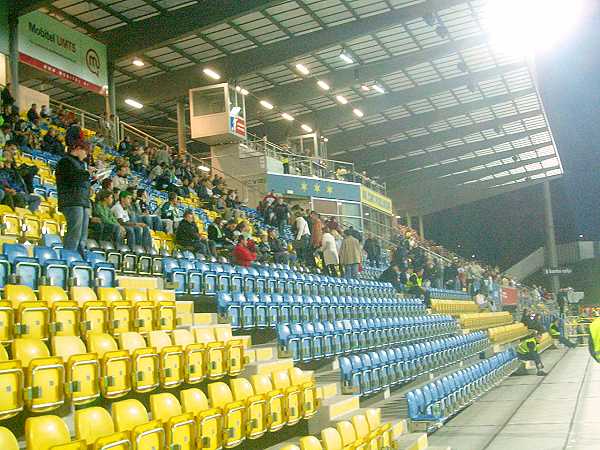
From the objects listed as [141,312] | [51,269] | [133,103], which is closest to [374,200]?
[133,103]

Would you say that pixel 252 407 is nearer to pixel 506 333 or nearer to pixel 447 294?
pixel 447 294

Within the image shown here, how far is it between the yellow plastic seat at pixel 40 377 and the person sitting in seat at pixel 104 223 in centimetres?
385

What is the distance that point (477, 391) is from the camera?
1145 centimetres

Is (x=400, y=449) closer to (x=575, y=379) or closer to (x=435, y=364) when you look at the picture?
(x=435, y=364)

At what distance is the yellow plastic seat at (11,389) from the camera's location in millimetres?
3949

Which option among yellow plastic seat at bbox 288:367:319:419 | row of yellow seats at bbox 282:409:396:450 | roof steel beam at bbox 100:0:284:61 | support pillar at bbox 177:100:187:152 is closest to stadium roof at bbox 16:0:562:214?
roof steel beam at bbox 100:0:284:61

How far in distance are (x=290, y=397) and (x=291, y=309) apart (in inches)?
134

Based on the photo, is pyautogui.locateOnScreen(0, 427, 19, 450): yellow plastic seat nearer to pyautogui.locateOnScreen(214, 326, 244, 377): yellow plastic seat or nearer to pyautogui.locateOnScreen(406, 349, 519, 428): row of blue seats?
pyautogui.locateOnScreen(214, 326, 244, 377): yellow plastic seat

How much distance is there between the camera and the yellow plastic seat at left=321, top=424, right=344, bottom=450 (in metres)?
4.88

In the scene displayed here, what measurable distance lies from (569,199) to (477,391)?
1406 inches

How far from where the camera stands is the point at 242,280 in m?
9.48

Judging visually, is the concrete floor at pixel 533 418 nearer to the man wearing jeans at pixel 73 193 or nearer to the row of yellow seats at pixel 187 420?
the row of yellow seats at pixel 187 420

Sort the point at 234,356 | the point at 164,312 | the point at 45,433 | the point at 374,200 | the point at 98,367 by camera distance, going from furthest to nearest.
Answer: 1. the point at 374,200
2. the point at 164,312
3. the point at 234,356
4. the point at 98,367
5. the point at 45,433

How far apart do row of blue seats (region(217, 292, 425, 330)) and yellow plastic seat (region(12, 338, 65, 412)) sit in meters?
3.52
